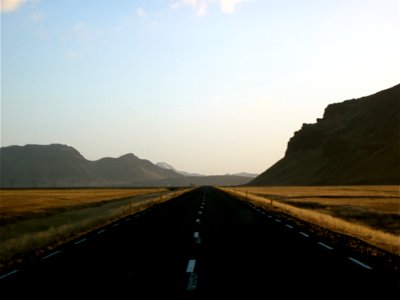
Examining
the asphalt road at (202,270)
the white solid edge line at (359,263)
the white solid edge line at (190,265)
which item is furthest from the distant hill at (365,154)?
the white solid edge line at (190,265)

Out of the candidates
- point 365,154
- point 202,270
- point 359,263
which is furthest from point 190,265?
point 365,154

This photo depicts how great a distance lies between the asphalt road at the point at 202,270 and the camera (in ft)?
29.5

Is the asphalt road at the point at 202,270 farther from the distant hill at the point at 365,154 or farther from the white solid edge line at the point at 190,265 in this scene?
the distant hill at the point at 365,154

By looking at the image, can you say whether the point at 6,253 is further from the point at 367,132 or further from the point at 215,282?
the point at 367,132

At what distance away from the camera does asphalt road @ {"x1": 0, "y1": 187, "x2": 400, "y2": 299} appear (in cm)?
898

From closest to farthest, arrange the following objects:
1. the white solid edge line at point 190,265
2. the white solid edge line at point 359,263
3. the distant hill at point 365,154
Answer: the white solid edge line at point 190,265
the white solid edge line at point 359,263
the distant hill at point 365,154

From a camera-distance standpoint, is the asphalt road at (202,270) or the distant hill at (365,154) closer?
the asphalt road at (202,270)

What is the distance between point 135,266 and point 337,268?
4.48 meters

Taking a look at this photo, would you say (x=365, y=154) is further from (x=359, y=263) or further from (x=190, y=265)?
(x=190, y=265)

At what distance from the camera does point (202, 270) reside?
438 inches

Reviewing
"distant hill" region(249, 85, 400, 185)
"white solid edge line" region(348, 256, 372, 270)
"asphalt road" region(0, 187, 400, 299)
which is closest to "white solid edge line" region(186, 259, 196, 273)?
"asphalt road" region(0, 187, 400, 299)

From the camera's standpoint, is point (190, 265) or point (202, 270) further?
point (190, 265)

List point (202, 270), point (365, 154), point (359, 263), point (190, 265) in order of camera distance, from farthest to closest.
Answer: point (365, 154) → point (359, 263) → point (190, 265) → point (202, 270)

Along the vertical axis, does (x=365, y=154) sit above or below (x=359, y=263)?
above
